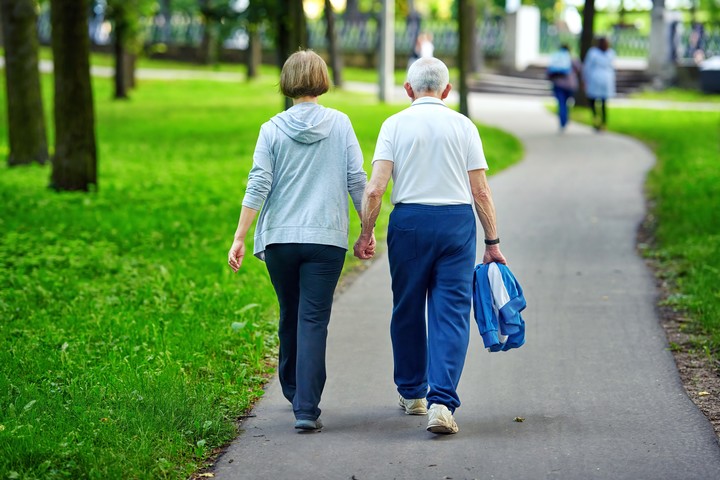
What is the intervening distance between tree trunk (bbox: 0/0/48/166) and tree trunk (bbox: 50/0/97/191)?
3201 millimetres

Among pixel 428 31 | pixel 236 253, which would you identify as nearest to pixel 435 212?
pixel 236 253

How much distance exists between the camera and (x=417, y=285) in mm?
5688

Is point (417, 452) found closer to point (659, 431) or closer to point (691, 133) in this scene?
point (659, 431)

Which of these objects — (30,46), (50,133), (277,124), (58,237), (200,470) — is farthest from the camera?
(50,133)

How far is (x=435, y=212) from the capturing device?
5531 mm

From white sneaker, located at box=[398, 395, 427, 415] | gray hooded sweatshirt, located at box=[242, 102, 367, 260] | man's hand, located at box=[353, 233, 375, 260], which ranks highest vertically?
gray hooded sweatshirt, located at box=[242, 102, 367, 260]

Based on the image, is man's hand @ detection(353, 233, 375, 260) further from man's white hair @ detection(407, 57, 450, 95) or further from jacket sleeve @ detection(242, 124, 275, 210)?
man's white hair @ detection(407, 57, 450, 95)

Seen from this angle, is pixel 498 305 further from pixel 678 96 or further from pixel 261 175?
pixel 678 96

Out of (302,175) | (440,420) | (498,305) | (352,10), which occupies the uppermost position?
(352,10)

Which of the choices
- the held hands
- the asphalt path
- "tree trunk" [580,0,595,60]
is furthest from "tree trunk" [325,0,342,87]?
the held hands

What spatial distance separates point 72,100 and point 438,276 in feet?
30.5

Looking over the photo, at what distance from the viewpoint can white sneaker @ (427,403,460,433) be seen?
5.45 meters

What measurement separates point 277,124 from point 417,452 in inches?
65.6

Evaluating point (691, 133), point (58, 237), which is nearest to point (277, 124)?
point (58, 237)
